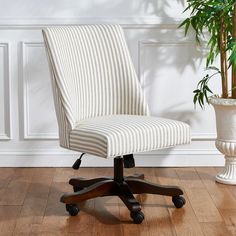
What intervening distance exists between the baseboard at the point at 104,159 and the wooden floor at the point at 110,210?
0.56ft

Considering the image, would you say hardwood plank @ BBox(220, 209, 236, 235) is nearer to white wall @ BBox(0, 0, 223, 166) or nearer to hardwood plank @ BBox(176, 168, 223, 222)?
hardwood plank @ BBox(176, 168, 223, 222)

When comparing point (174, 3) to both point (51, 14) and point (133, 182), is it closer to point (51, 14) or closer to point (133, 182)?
point (51, 14)

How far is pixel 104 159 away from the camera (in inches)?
173

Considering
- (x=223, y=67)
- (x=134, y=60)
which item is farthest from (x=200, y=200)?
→ (x=134, y=60)

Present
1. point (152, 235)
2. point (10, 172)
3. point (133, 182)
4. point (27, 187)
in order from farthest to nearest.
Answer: point (10, 172)
point (27, 187)
point (133, 182)
point (152, 235)

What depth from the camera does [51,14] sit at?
14.0ft

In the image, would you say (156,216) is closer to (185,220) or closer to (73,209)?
(185,220)

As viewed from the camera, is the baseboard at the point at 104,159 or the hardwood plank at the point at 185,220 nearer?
the hardwood plank at the point at 185,220

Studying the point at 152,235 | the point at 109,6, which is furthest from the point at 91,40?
the point at 152,235

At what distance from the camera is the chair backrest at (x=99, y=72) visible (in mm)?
3602

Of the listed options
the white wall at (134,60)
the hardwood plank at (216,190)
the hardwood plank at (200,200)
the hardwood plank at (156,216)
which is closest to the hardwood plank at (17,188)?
the white wall at (134,60)

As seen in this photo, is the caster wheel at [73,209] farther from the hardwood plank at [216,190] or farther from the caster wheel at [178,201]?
the hardwood plank at [216,190]

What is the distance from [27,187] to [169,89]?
3.74 feet

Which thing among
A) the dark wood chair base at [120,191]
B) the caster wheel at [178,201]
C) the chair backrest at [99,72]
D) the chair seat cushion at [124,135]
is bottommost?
the caster wheel at [178,201]
